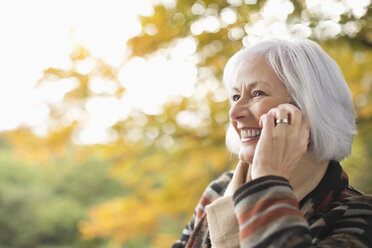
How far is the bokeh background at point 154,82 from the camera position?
2039 mm

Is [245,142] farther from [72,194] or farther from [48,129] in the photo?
[72,194]

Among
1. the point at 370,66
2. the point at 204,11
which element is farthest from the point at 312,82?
the point at 370,66

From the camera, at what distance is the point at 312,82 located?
1128mm

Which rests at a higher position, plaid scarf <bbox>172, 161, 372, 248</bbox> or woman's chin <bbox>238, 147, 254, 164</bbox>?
woman's chin <bbox>238, 147, 254, 164</bbox>

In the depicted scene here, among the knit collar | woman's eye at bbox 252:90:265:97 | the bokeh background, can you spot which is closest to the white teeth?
woman's eye at bbox 252:90:265:97

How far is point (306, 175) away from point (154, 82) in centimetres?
215

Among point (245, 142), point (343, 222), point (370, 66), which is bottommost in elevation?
point (343, 222)

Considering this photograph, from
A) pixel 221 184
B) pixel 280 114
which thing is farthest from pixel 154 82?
pixel 280 114

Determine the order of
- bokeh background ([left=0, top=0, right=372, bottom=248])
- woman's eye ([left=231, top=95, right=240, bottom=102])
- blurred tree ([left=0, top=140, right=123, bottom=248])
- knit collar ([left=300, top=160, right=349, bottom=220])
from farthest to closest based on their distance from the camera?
blurred tree ([left=0, top=140, right=123, bottom=248]) → bokeh background ([left=0, top=0, right=372, bottom=248]) → woman's eye ([left=231, top=95, right=240, bottom=102]) → knit collar ([left=300, top=160, right=349, bottom=220])

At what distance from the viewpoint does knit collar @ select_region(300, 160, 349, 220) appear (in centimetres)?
111

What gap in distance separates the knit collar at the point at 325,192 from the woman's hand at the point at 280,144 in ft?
0.51

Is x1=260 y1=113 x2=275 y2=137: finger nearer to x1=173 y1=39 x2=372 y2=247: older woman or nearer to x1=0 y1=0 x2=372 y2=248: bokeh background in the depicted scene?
x1=173 y1=39 x2=372 y2=247: older woman

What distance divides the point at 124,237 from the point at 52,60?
1625mm

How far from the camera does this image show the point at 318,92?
1.12 metres
